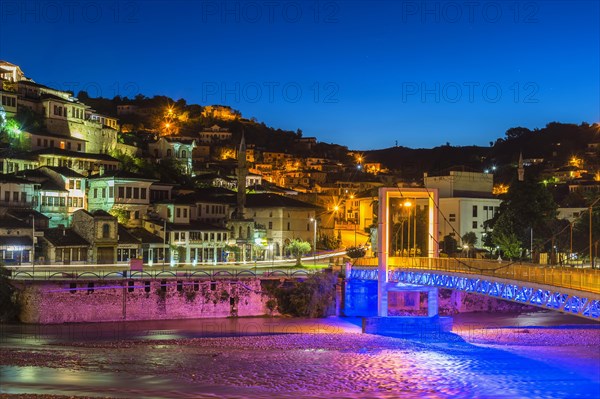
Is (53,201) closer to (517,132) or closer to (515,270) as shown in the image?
(515,270)

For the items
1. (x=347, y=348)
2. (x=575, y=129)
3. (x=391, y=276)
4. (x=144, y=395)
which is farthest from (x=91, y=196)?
(x=575, y=129)

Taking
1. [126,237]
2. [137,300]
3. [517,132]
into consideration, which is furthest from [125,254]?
[517,132]

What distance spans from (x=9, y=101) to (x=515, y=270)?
5870cm

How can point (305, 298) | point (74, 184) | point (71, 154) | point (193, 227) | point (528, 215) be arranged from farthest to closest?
point (71, 154)
point (74, 184)
point (193, 227)
point (528, 215)
point (305, 298)

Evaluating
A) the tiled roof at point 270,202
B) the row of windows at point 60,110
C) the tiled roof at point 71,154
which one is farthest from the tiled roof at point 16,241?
the row of windows at point 60,110

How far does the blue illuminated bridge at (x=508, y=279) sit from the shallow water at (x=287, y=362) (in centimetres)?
292

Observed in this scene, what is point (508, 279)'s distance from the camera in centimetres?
3381

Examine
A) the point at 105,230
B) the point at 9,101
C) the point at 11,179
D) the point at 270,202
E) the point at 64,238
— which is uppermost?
the point at 9,101

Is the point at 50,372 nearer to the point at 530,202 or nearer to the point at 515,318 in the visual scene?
the point at 515,318

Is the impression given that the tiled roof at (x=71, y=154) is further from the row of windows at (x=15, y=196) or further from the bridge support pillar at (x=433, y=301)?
the bridge support pillar at (x=433, y=301)

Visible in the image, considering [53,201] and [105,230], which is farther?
[53,201]

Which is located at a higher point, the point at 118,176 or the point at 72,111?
the point at 72,111

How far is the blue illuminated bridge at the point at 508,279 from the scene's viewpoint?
28.6m

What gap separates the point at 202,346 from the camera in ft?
124
